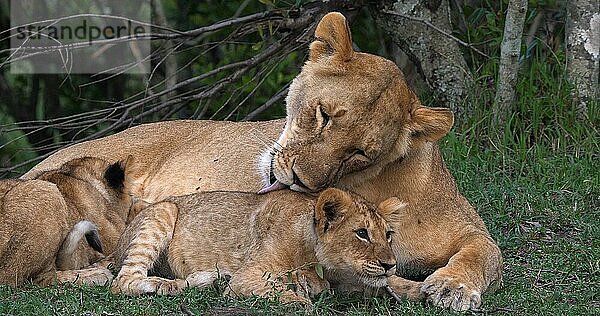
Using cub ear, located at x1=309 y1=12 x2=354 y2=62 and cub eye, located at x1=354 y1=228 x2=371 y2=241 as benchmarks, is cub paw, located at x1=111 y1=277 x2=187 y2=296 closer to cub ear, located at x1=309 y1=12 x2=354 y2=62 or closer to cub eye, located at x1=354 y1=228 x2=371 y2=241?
cub eye, located at x1=354 y1=228 x2=371 y2=241

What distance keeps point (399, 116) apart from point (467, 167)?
97.7 inches

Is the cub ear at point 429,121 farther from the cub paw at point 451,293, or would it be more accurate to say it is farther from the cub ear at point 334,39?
the cub paw at point 451,293

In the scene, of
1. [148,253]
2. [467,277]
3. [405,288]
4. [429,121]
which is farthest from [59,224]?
[467,277]

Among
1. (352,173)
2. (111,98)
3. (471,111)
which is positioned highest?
(352,173)

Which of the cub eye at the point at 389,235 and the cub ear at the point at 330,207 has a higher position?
the cub ear at the point at 330,207

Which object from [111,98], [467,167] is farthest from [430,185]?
[111,98]

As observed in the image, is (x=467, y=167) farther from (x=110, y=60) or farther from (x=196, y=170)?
(x=110, y=60)

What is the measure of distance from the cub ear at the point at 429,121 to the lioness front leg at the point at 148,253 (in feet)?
4.17

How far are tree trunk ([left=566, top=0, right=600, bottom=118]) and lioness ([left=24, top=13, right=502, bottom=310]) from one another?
253cm

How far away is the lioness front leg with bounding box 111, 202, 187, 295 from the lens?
16.0ft

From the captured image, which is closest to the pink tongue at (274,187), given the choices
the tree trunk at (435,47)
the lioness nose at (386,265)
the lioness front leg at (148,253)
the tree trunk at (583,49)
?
the lioness front leg at (148,253)

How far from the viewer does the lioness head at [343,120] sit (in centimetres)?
489

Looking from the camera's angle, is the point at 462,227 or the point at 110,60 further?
the point at 110,60

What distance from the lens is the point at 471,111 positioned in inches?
312
